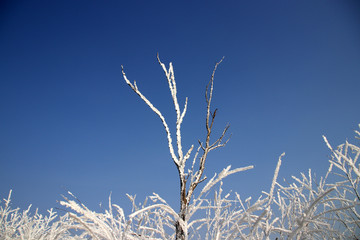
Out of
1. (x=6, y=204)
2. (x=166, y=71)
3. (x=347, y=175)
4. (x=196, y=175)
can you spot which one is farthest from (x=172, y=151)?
(x=6, y=204)

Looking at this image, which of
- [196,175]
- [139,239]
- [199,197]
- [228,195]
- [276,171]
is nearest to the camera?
[276,171]

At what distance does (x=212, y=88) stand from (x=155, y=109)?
72 cm

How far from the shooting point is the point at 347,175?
134 inches

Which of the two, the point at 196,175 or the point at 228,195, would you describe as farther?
the point at 228,195

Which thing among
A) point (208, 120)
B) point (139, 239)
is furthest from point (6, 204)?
point (208, 120)

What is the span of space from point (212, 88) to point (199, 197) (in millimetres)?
1228

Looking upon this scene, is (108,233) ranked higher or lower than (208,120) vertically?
lower

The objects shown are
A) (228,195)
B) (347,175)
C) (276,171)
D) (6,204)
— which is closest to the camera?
(276,171)

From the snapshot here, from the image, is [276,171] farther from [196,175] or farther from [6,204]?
[6,204]

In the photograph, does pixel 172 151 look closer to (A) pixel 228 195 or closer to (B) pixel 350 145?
(A) pixel 228 195

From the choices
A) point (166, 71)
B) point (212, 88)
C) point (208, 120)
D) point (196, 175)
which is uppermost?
point (166, 71)

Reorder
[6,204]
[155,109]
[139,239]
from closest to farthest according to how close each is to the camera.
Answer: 1. [139,239]
2. [155,109]
3. [6,204]

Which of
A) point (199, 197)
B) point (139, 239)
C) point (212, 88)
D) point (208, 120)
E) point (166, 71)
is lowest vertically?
point (139, 239)

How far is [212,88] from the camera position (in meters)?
2.43
